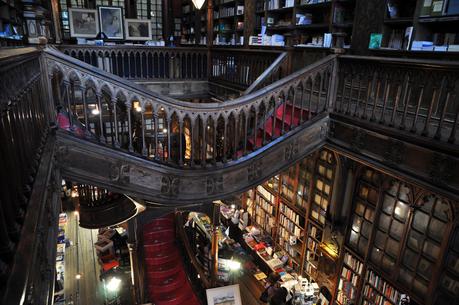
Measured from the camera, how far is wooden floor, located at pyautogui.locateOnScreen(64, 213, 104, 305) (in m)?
6.62

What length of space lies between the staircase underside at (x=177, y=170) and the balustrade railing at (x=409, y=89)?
2.09 feet

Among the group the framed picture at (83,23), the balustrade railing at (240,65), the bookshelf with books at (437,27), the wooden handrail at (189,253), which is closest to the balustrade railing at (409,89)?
the bookshelf with books at (437,27)

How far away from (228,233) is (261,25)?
504 cm

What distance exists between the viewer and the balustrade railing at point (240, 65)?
564 cm

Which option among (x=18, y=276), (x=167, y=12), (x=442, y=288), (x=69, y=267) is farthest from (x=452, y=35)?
(x=167, y=12)

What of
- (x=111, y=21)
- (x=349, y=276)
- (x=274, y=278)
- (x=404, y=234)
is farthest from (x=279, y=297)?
(x=111, y=21)

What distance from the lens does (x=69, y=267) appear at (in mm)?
7465

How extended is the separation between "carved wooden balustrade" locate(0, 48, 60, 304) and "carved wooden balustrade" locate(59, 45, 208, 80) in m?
5.21

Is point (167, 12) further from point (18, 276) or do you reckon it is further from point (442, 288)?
point (18, 276)

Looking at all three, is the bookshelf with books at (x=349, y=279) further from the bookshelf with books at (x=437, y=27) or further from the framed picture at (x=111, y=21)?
the framed picture at (x=111, y=21)

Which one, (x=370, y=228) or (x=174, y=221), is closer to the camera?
(x=370, y=228)

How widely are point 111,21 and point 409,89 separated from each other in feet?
26.0

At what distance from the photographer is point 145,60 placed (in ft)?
23.6

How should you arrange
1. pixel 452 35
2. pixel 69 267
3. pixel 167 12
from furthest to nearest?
pixel 167 12 → pixel 69 267 → pixel 452 35
